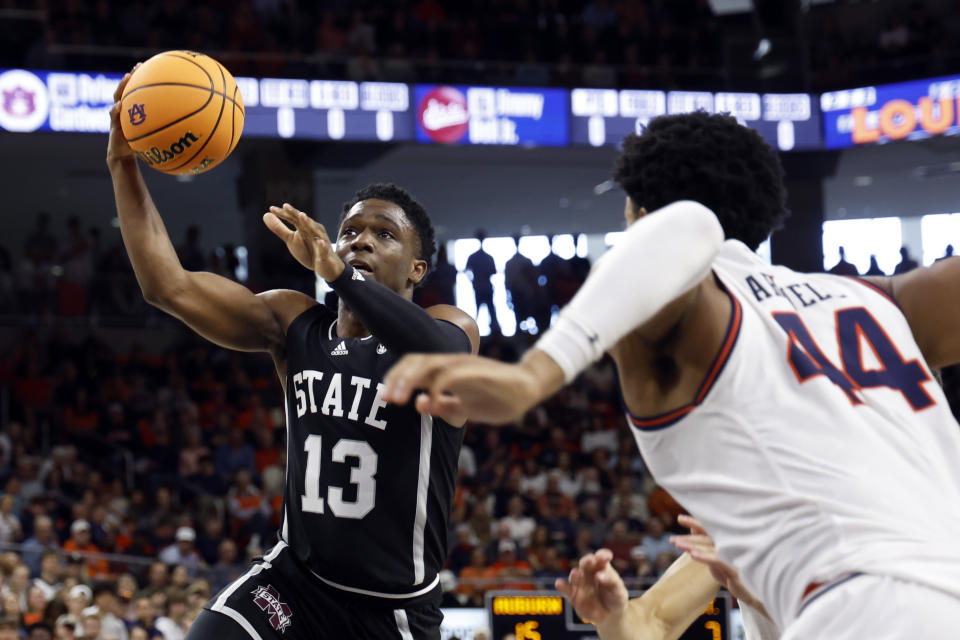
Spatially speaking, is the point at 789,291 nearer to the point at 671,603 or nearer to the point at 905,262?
the point at 671,603

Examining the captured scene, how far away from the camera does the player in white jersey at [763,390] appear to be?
196cm

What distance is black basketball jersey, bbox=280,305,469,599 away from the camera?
12.1 feet

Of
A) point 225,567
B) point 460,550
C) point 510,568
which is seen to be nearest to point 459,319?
point 225,567

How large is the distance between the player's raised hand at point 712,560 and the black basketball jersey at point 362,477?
A: 130 centimetres

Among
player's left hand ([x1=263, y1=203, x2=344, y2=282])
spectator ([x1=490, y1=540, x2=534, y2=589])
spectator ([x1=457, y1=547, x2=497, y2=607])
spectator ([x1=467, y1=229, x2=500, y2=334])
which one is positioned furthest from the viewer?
spectator ([x1=467, y1=229, x2=500, y2=334])

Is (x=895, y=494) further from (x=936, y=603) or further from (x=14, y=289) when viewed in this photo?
(x=14, y=289)

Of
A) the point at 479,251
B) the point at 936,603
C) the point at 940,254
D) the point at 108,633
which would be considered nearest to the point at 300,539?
the point at 936,603

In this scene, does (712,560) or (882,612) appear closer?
(882,612)

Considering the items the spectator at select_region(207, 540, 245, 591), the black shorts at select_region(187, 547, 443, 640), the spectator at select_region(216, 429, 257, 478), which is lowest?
the spectator at select_region(207, 540, 245, 591)

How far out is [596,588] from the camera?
283cm

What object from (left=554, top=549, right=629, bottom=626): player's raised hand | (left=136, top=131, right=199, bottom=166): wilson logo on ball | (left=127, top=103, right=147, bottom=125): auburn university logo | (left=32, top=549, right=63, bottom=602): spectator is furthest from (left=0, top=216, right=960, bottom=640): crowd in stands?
(left=554, top=549, right=629, bottom=626): player's raised hand

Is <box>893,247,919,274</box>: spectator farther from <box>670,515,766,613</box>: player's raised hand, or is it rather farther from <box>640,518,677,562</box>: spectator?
<box>670,515,766,613</box>: player's raised hand

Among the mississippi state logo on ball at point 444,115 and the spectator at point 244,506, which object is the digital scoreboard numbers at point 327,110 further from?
the spectator at point 244,506

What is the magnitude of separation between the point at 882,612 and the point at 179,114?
2.83 meters
